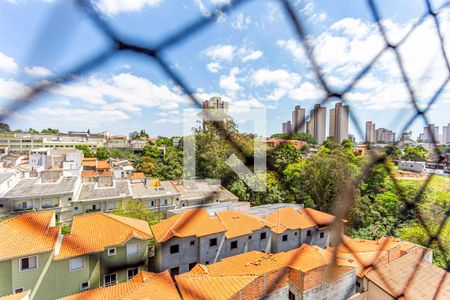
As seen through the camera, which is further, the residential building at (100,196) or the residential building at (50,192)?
the residential building at (100,196)

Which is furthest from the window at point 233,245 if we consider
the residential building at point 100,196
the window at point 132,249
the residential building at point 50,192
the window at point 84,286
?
the residential building at point 50,192

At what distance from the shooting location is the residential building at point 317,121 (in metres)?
0.53

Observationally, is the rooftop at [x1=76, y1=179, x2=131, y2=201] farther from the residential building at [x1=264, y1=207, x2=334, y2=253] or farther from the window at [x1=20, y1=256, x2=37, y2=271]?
the residential building at [x1=264, y1=207, x2=334, y2=253]

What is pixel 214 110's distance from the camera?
17.6 inches

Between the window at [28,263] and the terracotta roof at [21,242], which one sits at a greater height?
the terracotta roof at [21,242]

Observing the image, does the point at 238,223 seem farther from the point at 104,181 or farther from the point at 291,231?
the point at 104,181

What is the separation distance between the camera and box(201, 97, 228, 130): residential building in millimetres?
429

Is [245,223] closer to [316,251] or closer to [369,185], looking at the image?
[316,251]

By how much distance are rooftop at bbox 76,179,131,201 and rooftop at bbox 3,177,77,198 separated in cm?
37

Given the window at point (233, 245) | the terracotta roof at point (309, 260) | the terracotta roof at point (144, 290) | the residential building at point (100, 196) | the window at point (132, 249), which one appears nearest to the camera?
the terracotta roof at point (144, 290)

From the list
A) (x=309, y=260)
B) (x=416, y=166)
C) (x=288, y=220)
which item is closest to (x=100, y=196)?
(x=288, y=220)

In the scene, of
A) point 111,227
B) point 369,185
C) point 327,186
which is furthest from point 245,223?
point 369,185

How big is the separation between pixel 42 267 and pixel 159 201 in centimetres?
376

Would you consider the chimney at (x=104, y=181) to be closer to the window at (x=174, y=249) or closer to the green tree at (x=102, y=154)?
the window at (x=174, y=249)
